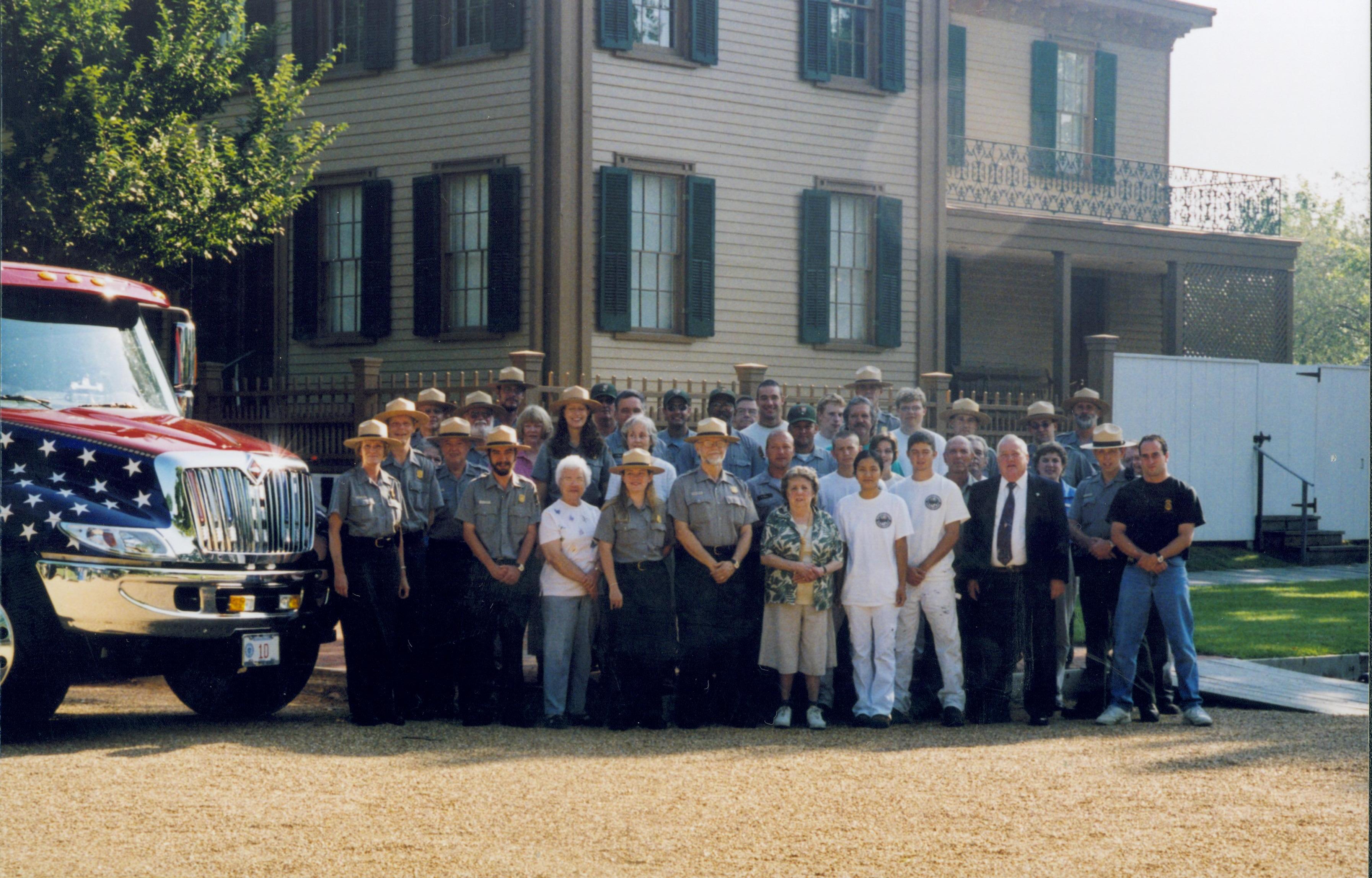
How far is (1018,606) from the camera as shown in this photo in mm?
10109

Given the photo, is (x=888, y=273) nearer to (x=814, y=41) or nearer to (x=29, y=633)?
(x=814, y=41)

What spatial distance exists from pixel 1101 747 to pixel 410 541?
4544 mm

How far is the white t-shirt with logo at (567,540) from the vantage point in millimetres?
9797

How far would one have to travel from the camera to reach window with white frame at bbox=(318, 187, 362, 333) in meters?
18.5

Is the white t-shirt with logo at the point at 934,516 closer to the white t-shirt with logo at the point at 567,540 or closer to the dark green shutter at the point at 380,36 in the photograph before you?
the white t-shirt with logo at the point at 567,540

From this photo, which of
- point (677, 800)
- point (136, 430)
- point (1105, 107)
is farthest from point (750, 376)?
point (1105, 107)

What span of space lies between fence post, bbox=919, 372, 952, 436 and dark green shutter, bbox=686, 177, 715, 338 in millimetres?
2633

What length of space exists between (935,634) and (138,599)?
16.4 ft

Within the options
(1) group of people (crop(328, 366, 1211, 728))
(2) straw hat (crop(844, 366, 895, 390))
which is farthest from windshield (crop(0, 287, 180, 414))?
(2) straw hat (crop(844, 366, 895, 390))

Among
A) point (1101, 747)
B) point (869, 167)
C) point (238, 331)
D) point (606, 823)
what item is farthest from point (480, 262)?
point (606, 823)

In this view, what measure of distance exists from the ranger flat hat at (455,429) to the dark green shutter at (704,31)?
8.53m

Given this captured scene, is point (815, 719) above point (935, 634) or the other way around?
the other way around

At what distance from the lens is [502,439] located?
981 cm

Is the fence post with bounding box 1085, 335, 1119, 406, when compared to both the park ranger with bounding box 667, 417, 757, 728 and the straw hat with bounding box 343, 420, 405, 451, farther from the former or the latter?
the straw hat with bounding box 343, 420, 405, 451
